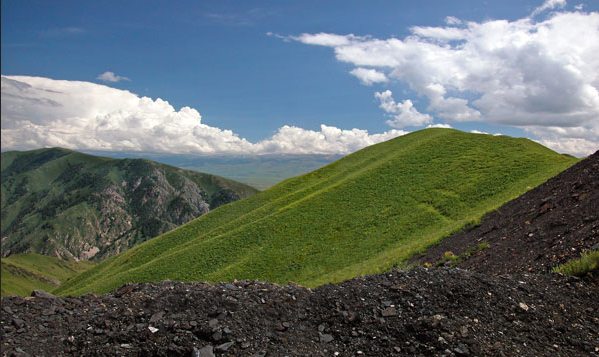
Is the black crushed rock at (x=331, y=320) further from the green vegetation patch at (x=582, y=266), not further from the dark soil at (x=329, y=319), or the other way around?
the green vegetation patch at (x=582, y=266)

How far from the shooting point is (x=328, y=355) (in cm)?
976

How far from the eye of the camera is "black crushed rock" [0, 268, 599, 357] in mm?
9930

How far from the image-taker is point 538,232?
2028cm

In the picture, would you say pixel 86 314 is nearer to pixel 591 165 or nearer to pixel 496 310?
pixel 496 310

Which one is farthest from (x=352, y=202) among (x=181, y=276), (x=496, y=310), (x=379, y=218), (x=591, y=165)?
(x=496, y=310)

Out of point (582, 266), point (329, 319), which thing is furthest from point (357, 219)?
point (329, 319)

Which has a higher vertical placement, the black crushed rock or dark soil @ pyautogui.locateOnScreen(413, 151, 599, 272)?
dark soil @ pyautogui.locateOnScreen(413, 151, 599, 272)

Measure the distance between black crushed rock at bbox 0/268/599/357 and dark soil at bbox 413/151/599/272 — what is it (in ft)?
12.6

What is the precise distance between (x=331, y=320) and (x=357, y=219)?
36645 millimetres

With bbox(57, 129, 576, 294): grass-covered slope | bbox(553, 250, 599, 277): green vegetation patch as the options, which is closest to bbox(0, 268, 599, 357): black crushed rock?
bbox(553, 250, 599, 277): green vegetation patch

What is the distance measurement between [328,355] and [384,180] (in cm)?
5036

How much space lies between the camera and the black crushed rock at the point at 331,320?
9.93 m

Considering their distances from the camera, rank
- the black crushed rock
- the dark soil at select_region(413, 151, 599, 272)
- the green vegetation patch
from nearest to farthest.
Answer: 1. the black crushed rock
2. the green vegetation patch
3. the dark soil at select_region(413, 151, 599, 272)

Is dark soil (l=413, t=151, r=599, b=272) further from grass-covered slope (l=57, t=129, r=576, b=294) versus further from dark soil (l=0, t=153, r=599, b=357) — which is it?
dark soil (l=0, t=153, r=599, b=357)
